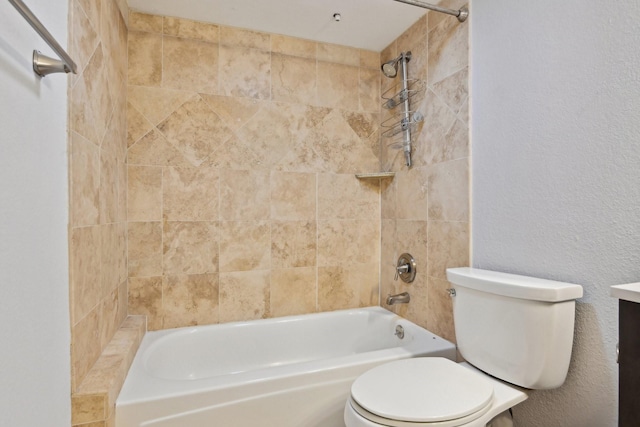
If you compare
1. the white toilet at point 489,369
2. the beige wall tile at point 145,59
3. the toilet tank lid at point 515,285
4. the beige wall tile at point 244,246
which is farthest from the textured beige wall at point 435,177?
the beige wall tile at point 145,59

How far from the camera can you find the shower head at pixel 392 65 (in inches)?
73.1

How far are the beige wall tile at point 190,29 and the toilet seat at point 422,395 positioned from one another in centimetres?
198

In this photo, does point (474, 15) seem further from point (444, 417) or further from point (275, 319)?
point (275, 319)

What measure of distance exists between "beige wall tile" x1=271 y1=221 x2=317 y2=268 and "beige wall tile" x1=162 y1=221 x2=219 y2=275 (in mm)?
359

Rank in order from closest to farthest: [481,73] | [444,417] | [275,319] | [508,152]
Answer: [444,417], [508,152], [481,73], [275,319]

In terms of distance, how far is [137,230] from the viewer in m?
1.81

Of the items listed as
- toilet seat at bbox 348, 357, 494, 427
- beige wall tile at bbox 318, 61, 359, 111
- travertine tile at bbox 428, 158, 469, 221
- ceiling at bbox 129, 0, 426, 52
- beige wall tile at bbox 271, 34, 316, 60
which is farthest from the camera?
beige wall tile at bbox 318, 61, 359, 111

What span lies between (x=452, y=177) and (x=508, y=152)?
32 cm

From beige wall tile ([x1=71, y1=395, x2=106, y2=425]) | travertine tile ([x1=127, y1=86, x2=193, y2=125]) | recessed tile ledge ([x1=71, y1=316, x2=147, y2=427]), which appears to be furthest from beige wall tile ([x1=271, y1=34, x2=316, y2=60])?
beige wall tile ([x1=71, y1=395, x2=106, y2=425])

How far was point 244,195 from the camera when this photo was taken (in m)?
1.99

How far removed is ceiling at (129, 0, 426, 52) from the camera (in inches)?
68.4

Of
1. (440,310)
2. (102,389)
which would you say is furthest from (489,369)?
(102,389)

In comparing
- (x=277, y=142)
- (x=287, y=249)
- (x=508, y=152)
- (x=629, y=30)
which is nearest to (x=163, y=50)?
(x=277, y=142)

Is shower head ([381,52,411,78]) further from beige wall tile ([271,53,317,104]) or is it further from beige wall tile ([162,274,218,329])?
beige wall tile ([162,274,218,329])
